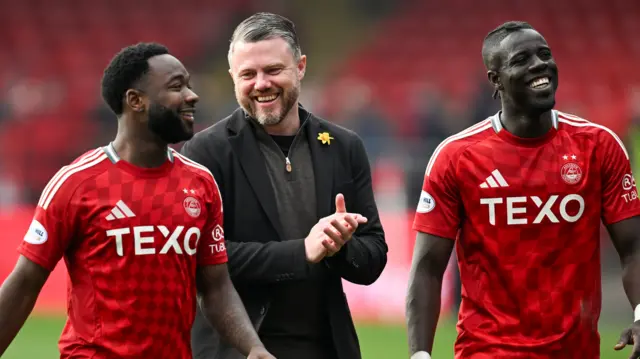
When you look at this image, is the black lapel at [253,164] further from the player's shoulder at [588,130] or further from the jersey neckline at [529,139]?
the player's shoulder at [588,130]

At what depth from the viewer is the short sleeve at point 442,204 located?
16.2ft

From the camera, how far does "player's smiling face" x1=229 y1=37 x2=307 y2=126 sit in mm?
5156

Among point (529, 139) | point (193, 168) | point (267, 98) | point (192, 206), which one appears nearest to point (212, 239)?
point (192, 206)

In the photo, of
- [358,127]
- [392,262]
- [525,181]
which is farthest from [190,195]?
[358,127]

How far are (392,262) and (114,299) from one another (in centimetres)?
872

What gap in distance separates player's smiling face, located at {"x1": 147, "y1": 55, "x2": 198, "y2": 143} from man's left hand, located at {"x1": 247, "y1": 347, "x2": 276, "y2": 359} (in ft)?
3.00

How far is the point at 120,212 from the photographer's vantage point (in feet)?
14.9

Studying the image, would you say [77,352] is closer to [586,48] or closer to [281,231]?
[281,231]

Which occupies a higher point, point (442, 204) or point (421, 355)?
point (442, 204)

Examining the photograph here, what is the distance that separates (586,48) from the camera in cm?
2114

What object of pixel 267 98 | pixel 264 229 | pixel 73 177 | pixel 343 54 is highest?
pixel 343 54

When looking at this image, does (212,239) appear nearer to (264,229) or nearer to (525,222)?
(264,229)

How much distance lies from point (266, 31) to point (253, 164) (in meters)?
0.61

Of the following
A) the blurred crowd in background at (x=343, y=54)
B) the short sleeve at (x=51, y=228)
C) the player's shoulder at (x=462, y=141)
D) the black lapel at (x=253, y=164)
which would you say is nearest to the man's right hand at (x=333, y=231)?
the black lapel at (x=253, y=164)
